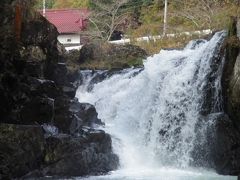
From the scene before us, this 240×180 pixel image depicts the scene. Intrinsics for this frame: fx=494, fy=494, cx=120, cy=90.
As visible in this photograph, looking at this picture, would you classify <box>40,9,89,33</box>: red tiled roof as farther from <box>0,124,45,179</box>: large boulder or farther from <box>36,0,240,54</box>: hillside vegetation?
<box>0,124,45,179</box>: large boulder

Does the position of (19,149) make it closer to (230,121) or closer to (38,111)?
(38,111)

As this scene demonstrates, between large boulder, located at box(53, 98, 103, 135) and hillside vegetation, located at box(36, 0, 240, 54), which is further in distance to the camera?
hillside vegetation, located at box(36, 0, 240, 54)

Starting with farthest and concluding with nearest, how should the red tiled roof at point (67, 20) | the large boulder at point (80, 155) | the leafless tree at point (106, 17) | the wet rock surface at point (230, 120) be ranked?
the red tiled roof at point (67, 20), the leafless tree at point (106, 17), the wet rock surface at point (230, 120), the large boulder at point (80, 155)

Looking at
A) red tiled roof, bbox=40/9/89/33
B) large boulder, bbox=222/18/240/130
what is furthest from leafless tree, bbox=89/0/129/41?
large boulder, bbox=222/18/240/130

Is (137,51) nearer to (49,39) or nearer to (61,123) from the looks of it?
(49,39)

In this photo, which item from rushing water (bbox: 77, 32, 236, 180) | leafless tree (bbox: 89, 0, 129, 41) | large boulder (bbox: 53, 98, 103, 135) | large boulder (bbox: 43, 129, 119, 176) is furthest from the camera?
leafless tree (bbox: 89, 0, 129, 41)

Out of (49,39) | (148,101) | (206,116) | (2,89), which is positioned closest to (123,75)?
(148,101)

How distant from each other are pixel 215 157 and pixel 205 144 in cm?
64

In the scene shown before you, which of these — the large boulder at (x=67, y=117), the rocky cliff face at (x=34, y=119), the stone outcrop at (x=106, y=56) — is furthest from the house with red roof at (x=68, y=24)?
the large boulder at (x=67, y=117)

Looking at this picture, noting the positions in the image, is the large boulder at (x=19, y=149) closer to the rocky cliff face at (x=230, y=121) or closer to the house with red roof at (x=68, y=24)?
the rocky cliff face at (x=230, y=121)

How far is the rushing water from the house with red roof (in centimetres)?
2068

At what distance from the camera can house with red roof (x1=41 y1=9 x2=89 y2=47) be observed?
41.7 metres

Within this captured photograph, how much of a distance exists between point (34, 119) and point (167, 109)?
205 inches

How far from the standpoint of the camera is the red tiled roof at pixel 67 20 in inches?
1638
